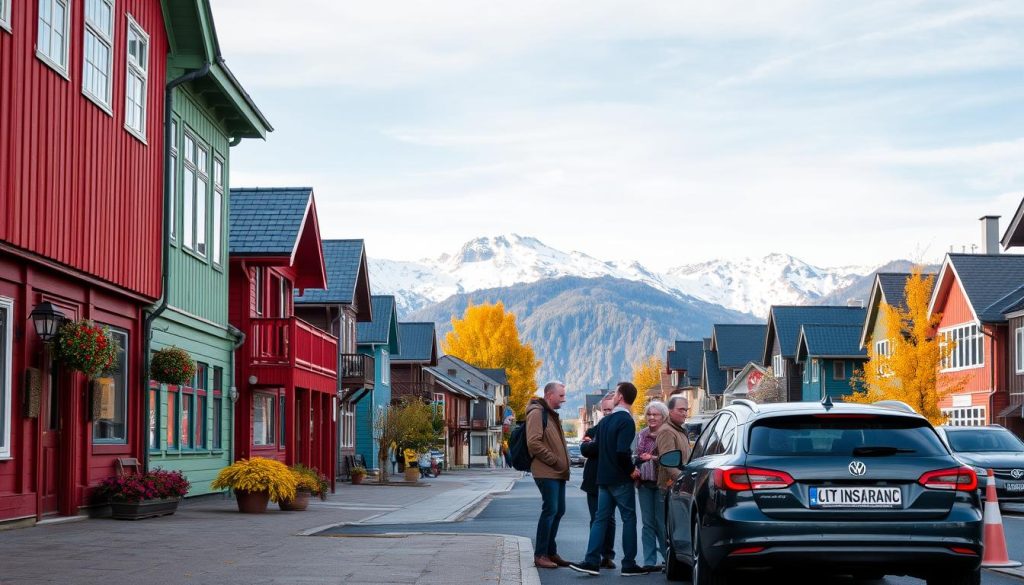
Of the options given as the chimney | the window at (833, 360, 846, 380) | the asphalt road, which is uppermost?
the chimney

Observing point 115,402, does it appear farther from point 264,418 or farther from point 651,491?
point 264,418

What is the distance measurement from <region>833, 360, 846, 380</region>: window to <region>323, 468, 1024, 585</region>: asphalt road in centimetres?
3622

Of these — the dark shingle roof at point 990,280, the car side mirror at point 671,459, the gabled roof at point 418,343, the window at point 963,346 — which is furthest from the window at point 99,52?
the gabled roof at point 418,343

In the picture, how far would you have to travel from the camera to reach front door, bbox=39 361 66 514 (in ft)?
59.0

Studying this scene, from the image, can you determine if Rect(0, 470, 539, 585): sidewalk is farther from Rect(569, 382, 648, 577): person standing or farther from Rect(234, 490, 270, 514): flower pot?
Rect(234, 490, 270, 514): flower pot

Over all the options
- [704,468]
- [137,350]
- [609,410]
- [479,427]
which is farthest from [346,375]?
[479,427]

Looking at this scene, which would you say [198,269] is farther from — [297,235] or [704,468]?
[704,468]

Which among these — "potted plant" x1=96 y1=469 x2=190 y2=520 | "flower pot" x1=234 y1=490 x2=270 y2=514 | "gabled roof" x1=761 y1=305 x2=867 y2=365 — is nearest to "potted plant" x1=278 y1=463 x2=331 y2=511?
"flower pot" x1=234 y1=490 x2=270 y2=514

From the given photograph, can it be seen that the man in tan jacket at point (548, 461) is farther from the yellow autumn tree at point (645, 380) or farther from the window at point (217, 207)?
the yellow autumn tree at point (645, 380)

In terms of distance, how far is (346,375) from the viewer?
154ft

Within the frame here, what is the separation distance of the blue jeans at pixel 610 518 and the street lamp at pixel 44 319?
7272mm

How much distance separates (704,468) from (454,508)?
1861 centimetres

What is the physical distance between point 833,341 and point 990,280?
20.7 meters

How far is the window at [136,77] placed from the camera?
2066 cm
